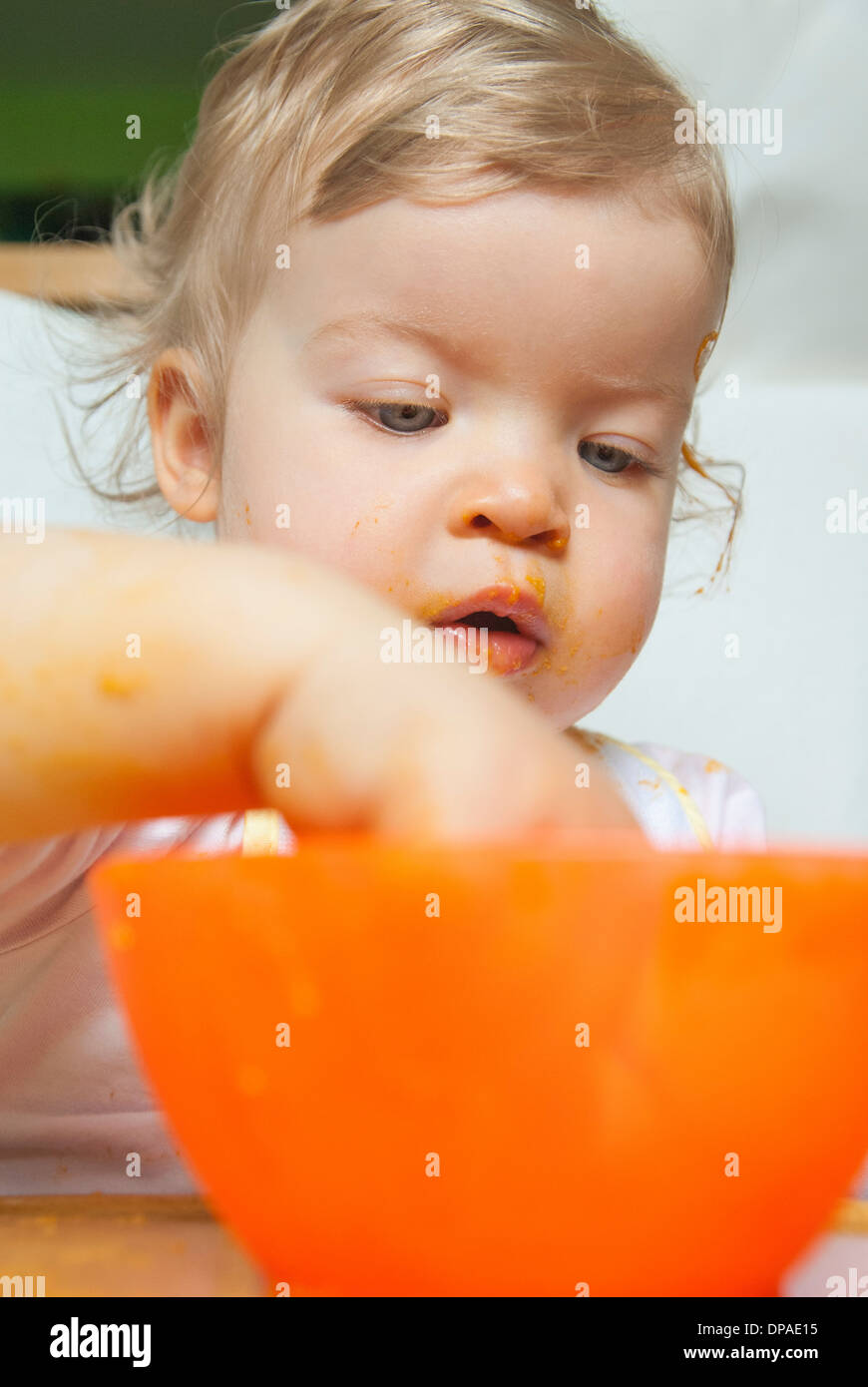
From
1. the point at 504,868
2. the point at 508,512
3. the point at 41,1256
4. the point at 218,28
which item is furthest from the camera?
the point at 218,28

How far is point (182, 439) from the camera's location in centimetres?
84

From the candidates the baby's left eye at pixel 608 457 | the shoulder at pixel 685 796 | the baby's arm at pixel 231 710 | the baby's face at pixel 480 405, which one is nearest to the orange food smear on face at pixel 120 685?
the baby's arm at pixel 231 710

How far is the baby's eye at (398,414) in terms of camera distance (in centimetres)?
67

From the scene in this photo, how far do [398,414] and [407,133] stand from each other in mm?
165

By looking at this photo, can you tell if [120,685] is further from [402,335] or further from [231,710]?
[402,335]

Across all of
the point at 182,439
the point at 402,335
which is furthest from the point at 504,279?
the point at 182,439

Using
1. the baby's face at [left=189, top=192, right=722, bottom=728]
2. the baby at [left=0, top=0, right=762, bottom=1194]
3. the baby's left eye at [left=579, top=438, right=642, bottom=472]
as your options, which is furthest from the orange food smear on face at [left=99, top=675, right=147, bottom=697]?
the baby's left eye at [left=579, top=438, right=642, bottom=472]

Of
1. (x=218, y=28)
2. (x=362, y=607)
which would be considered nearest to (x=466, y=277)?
(x=362, y=607)

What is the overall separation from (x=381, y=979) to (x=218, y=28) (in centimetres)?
189

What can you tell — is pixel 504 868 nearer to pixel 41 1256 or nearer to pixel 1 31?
pixel 41 1256

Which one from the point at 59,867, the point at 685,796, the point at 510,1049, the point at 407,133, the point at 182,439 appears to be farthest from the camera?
the point at 685,796

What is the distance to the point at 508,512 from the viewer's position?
63 cm

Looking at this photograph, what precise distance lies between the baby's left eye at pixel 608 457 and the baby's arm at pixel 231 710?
1.40ft

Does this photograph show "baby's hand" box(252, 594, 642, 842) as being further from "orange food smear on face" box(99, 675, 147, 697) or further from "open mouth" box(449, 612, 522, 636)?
"open mouth" box(449, 612, 522, 636)
